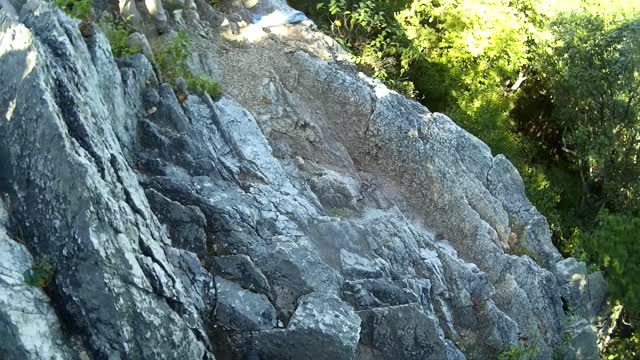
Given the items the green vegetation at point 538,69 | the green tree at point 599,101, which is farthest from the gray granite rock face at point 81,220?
the green tree at point 599,101

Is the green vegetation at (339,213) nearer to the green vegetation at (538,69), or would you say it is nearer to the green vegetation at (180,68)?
the green vegetation at (180,68)

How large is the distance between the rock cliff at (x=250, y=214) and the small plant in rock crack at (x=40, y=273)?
32mm

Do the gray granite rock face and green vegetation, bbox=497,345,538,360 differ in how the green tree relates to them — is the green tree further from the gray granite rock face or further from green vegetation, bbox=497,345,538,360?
the gray granite rock face

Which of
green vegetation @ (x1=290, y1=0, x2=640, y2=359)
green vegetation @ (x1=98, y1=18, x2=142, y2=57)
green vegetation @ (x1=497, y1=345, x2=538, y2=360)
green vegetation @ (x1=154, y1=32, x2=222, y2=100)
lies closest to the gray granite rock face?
green vegetation @ (x1=98, y1=18, x2=142, y2=57)

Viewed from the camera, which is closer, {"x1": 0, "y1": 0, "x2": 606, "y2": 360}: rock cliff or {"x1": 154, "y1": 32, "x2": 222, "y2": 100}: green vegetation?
{"x1": 0, "y1": 0, "x2": 606, "y2": 360}: rock cliff

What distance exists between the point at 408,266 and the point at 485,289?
2037mm

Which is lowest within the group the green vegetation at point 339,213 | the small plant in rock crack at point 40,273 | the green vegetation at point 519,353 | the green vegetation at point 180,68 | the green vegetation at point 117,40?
the green vegetation at point 519,353

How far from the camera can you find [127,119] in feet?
33.7

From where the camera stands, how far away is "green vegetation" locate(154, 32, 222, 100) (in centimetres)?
1196

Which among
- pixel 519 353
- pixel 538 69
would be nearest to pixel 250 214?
pixel 519 353

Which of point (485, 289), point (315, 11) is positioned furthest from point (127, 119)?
point (315, 11)

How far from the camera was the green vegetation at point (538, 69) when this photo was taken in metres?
17.1

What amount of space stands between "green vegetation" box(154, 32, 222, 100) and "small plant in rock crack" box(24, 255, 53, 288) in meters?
5.46

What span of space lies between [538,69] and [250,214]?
13.9m
